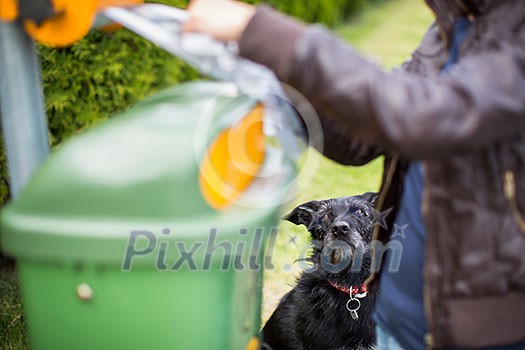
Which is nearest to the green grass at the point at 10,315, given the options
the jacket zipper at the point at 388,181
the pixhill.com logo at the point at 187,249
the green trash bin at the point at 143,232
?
the green trash bin at the point at 143,232

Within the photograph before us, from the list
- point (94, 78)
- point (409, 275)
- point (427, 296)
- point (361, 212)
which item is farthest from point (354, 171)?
point (427, 296)

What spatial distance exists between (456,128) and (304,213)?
1998 mm

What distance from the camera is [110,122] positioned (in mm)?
1443

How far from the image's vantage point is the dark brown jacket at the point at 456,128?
124 centimetres

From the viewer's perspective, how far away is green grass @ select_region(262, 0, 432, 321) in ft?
12.5

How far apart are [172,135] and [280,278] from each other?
2.68m

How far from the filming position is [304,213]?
3.21m

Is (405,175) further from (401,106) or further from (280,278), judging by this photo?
(280,278)

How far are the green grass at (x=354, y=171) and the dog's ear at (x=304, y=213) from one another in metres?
0.09

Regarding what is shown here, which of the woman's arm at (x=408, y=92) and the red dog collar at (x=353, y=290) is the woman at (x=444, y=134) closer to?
the woman's arm at (x=408, y=92)

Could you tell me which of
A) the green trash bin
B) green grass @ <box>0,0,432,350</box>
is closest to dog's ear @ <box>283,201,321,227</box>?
green grass @ <box>0,0,432,350</box>

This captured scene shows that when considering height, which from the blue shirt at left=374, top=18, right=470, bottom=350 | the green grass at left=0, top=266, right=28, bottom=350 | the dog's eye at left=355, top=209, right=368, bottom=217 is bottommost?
the green grass at left=0, top=266, right=28, bottom=350

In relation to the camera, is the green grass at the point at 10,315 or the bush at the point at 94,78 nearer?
the green grass at the point at 10,315

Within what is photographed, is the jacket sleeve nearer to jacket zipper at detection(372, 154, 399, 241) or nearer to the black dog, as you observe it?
jacket zipper at detection(372, 154, 399, 241)
